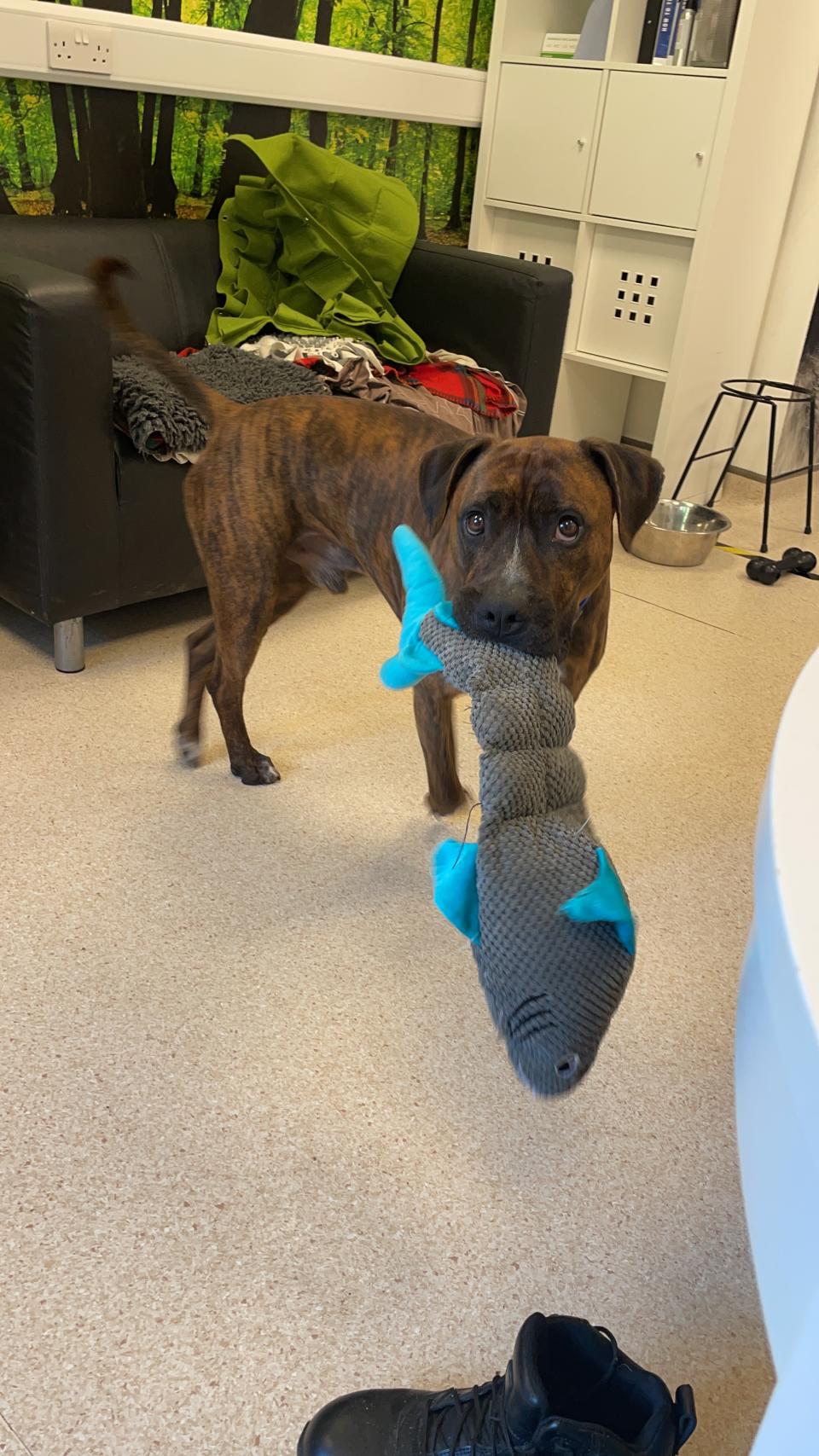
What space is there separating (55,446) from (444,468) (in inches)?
38.9

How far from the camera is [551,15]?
13.4 ft

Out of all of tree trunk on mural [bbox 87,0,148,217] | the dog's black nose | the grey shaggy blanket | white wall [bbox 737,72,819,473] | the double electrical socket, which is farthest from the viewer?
white wall [bbox 737,72,819,473]

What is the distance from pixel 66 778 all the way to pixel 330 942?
0.69 meters

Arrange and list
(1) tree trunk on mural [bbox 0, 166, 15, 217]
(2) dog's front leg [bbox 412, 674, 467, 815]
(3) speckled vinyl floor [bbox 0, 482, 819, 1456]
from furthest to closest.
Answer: (1) tree trunk on mural [bbox 0, 166, 15, 217] → (2) dog's front leg [bbox 412, 674, 467, 815] → (3) speckled vinyl floor [bbox 0, 482, 819, 1456]

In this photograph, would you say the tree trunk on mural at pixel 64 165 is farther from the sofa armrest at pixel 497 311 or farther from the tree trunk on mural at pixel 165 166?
the sofa armrest at pixel 497 311

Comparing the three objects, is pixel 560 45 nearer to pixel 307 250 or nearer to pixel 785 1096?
pixel 307 250

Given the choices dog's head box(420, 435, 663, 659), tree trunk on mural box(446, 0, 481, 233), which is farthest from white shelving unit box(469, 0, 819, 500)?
dog's head box(420, 435, 663, 659)

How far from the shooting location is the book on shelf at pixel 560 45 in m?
3.96

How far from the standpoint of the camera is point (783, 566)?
11.8 ft

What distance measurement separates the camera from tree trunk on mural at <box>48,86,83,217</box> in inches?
120

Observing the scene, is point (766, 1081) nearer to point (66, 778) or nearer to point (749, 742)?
point (66, 778)

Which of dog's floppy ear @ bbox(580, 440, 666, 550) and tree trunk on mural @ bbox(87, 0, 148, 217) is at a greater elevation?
tree trunk on mural @ bbox(87, 0, 148, 217)

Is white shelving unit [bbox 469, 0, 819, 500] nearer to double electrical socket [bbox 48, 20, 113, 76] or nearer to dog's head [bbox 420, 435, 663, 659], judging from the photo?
double electrical socket [bbox 48, 20, 113, 76]

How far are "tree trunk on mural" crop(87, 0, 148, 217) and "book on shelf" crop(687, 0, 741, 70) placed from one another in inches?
70.2
